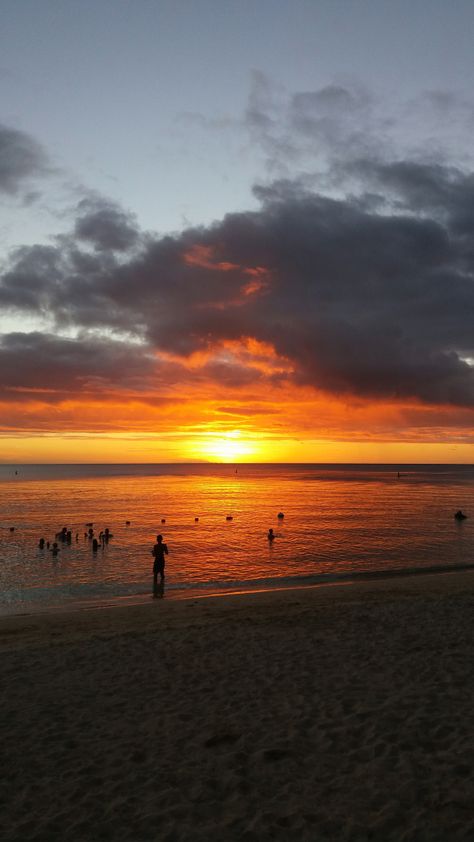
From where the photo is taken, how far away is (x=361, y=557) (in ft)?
111

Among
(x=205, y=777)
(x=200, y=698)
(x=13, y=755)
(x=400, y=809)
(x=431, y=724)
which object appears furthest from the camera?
(x=200, y=698)

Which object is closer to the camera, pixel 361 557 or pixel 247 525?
pixel 361 557

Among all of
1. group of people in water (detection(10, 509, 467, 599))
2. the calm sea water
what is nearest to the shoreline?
the calm sea water

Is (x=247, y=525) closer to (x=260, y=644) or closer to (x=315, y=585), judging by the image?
(x=315, y=585)

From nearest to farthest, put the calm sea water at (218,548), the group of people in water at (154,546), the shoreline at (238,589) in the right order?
the shoreline at (238,589) → the group of people in water at (154,546) → the calm sea water at (218,548)

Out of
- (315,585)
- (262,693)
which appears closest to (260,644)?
(262,693)

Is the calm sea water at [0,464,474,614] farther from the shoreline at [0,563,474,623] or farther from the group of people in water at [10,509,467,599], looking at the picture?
the group of people in water at [10,509,467,599]

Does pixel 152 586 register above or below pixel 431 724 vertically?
below

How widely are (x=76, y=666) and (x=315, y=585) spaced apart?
15772 mm

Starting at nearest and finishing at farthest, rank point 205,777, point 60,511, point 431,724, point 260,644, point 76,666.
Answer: point 205,777, point 431,724, point 76,666, point 260,644, point 60,511

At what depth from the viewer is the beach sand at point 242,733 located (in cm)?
624

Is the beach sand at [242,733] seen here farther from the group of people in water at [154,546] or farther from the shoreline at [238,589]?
the group of people in water at [154,546]

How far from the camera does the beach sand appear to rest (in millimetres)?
6242

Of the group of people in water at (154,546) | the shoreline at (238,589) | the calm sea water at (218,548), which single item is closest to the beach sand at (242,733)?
the shoreline at (238,589)
